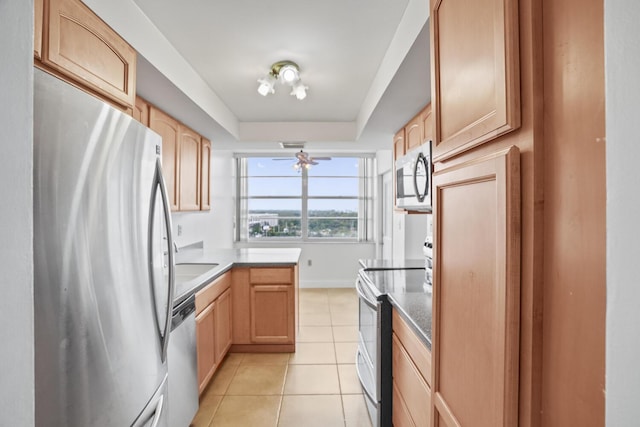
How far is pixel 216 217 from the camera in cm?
455

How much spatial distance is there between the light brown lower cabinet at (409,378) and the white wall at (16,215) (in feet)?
3.76

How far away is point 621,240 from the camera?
38 centimetres

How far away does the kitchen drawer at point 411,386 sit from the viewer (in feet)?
4.05

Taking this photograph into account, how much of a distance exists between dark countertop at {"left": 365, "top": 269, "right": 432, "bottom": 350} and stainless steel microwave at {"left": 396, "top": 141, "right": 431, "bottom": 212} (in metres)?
0.47

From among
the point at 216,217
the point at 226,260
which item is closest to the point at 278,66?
the point at 226,260

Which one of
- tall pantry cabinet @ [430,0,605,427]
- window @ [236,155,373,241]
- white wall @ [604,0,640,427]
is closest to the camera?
white wall @ [604,0,640,427]

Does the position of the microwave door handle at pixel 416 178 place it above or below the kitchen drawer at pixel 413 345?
above

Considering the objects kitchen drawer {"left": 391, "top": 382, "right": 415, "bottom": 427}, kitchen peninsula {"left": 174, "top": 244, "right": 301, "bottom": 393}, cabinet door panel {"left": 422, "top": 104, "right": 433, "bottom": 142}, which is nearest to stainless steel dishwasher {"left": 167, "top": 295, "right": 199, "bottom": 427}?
kitchen peninsula {"left": 174, "top": 244, "right": 301, "bottom": 393}

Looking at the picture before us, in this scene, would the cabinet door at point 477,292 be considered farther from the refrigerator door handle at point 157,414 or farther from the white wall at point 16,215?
the refrigerator door handle at point 157,414

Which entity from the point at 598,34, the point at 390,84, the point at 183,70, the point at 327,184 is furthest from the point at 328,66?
the point at 327,184

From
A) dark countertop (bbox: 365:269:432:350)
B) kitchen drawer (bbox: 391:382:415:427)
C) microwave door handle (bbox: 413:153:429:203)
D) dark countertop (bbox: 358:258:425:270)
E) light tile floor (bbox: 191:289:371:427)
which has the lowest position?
light tile floor (bbox: 191:289:371:427)

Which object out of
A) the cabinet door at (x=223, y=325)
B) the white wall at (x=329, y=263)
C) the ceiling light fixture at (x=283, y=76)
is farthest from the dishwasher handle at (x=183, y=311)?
the white wall at (x=329, y=263)

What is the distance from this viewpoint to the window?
18.3 feet

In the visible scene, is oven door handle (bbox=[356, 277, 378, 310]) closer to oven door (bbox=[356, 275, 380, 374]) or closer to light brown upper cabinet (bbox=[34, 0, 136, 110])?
oven door (bbox=[356, 275, 380, 374])
